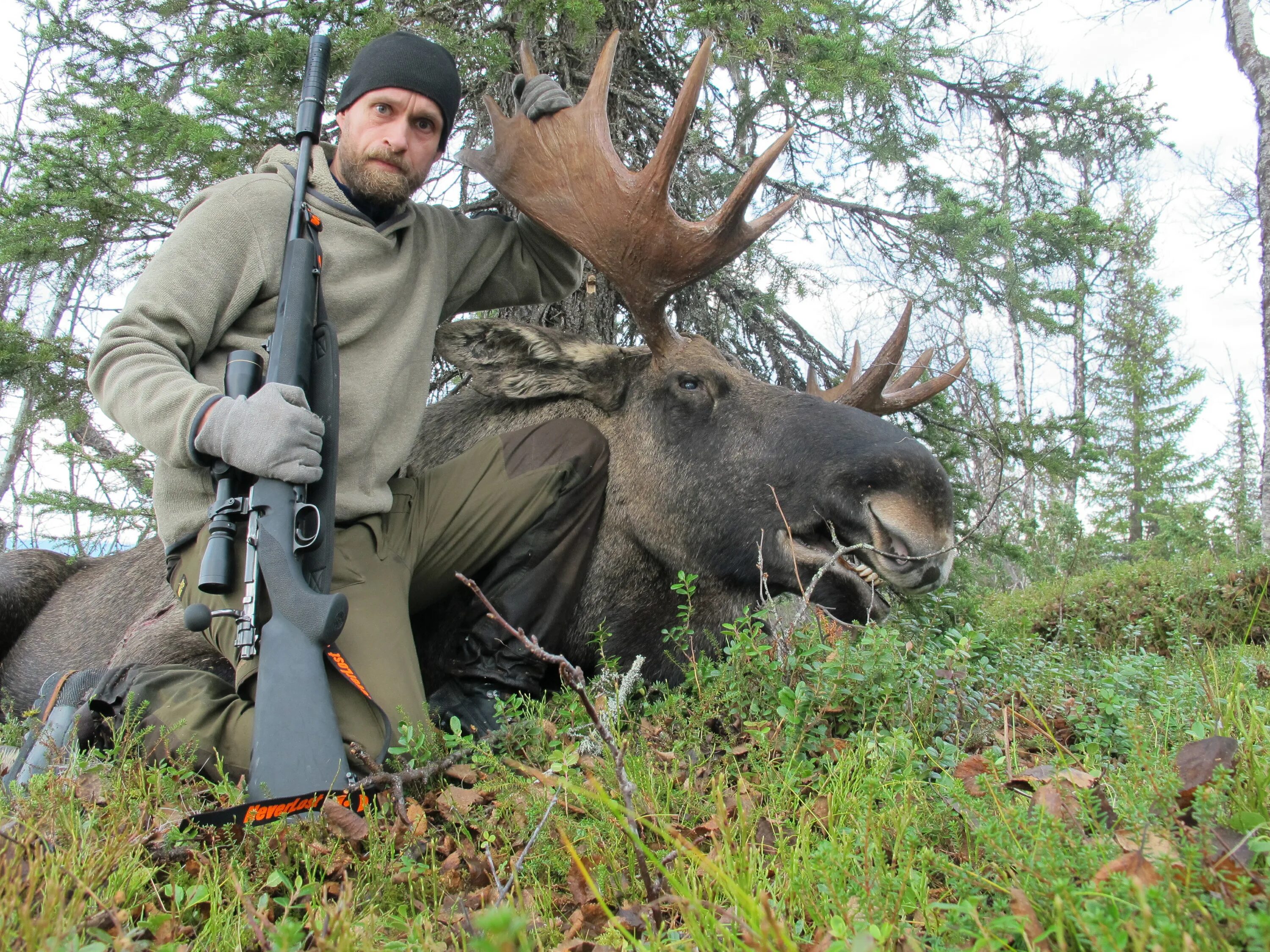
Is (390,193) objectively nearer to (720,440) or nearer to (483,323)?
(483,323)

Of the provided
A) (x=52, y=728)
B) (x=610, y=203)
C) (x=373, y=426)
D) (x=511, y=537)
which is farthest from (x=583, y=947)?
(x=610, y=203)

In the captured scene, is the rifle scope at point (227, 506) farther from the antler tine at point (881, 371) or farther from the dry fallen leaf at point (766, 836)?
the antler tine at point (881, 371)

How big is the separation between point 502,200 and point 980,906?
222 inches

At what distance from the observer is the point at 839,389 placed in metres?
5.67

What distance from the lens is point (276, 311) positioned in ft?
11.6

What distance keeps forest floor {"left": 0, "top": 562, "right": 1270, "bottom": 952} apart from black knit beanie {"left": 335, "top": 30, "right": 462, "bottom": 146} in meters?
2.84

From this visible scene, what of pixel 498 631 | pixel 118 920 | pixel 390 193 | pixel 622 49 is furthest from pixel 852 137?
pixel 118 920

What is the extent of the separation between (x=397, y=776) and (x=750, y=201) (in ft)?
9.53

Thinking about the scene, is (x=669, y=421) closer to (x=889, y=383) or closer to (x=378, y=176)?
(x=378, y=176)

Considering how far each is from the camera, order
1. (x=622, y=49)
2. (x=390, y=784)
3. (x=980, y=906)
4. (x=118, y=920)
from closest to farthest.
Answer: (x=980, y=906) → (x=118, y=920) → (x=390, y=784) → (x=622, y=49)

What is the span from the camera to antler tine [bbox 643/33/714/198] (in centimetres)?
376

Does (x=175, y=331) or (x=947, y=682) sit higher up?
(x=175, y=331)

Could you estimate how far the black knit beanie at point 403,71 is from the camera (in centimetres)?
398

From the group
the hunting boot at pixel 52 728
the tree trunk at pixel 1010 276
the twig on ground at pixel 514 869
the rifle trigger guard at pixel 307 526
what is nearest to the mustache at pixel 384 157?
the rifle trigger guard at pixel 307 526
